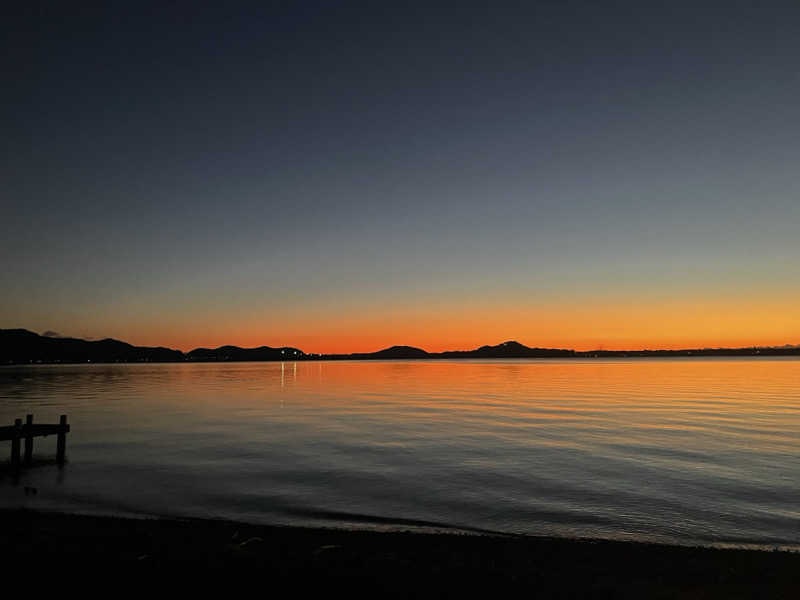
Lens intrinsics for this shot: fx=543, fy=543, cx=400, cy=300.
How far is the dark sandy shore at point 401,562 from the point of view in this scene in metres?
10.5

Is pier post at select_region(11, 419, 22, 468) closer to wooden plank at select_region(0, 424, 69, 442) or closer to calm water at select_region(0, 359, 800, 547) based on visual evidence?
wooden plank at select_region(0, 424, 69, 442)

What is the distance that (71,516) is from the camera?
16172mm

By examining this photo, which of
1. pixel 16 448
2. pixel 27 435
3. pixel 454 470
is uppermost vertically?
pixel 27 435

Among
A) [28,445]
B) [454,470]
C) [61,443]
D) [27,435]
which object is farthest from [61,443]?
[454,470]

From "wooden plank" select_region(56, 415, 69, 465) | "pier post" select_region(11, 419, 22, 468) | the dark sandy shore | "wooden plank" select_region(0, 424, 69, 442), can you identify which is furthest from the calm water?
the dark sandy shore

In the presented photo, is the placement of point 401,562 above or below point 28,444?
below

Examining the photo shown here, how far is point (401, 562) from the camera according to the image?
11.8m

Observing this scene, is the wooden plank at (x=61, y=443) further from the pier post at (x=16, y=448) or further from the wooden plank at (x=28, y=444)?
the pier post at (x=16, y=448)

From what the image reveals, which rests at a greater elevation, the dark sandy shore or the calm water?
the dark sandy shore

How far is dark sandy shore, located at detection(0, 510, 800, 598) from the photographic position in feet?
34.4

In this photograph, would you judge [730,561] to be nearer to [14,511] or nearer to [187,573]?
[187,573]

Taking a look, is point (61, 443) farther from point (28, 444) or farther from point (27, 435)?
point (27, 435)

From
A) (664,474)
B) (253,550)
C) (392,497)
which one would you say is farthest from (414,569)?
(664,474)

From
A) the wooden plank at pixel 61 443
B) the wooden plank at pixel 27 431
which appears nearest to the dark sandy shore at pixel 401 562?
the wooden plank at pixel 27 431
